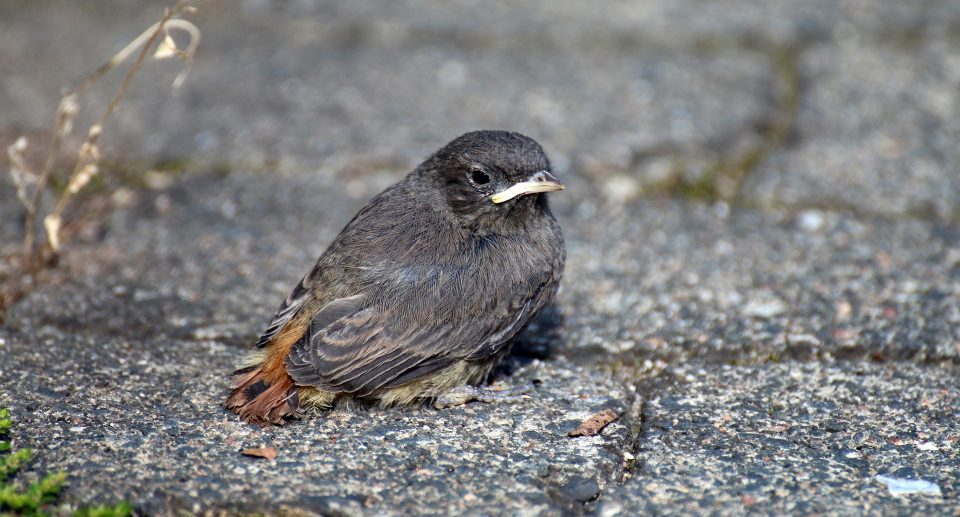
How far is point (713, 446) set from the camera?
320cm

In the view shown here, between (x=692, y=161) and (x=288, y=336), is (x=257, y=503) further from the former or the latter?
(x=692, y=161)

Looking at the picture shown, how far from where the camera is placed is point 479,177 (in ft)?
12.4

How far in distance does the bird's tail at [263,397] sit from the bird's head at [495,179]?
0.90 m

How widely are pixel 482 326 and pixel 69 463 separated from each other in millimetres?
1348

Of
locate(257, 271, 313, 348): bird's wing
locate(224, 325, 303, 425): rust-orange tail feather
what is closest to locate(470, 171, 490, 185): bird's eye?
locate(257, 271, 313, 348): bird's wing

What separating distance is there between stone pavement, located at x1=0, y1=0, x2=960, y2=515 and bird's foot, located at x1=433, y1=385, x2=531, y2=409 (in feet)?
0.17

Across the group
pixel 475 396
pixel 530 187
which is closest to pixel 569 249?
pixel 530 187

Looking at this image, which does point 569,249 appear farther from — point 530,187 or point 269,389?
point 269,389

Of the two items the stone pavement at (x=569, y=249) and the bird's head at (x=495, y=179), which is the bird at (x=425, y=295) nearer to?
the bird's head at (x=495, y=179)

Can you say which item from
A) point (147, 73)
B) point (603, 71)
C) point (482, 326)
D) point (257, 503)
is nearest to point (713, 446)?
point (482, 326)

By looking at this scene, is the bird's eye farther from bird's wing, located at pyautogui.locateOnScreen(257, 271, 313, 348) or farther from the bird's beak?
bird's wing, located at pyautogui.locateOnScreen(257, 271, 313, 348)

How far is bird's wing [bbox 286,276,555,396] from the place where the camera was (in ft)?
10.9

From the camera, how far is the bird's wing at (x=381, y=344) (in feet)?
10.9

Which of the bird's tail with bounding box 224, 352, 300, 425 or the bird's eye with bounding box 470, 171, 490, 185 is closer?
the bird's tail with bounding box 224, 352, 300, 425
